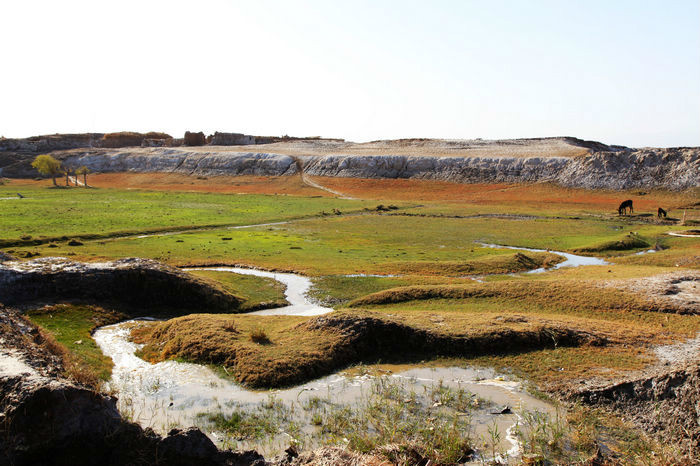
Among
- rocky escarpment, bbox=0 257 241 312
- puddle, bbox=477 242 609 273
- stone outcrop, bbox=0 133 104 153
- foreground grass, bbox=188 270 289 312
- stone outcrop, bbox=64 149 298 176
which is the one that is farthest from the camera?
stone outcrop, bbox=0 133 104 153

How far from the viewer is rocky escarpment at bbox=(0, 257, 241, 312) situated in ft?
69.1

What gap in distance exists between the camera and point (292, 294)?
26562mm

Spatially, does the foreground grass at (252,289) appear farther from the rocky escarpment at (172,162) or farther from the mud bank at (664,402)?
the rocky escarpment at (172,162)

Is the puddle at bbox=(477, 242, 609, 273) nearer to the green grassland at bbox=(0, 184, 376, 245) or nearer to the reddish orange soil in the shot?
the green grassland at bbox=(0, 184, 376, 245)

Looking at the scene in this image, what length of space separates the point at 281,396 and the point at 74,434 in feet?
18.8

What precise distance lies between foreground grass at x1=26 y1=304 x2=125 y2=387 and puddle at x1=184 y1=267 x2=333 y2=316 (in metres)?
6.33

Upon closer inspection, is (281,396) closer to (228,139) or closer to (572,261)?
(572,261)

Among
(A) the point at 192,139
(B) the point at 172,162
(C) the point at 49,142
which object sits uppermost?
(A) the point at 192,139

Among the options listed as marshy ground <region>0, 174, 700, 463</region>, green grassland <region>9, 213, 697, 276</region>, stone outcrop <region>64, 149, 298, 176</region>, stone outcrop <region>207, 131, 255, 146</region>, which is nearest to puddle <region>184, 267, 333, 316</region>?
marshy ground <region>0, 174, 700, 463</region>

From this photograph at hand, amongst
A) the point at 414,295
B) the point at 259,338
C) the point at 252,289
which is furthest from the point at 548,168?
the point at 259,338

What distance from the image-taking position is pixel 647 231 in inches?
1918

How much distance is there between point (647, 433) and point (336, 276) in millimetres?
Answer: 20373

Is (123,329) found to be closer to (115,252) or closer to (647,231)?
(115,252)

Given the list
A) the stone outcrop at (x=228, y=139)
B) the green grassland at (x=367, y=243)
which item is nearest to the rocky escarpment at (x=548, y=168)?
the green grassland at (x=367, y=243)
